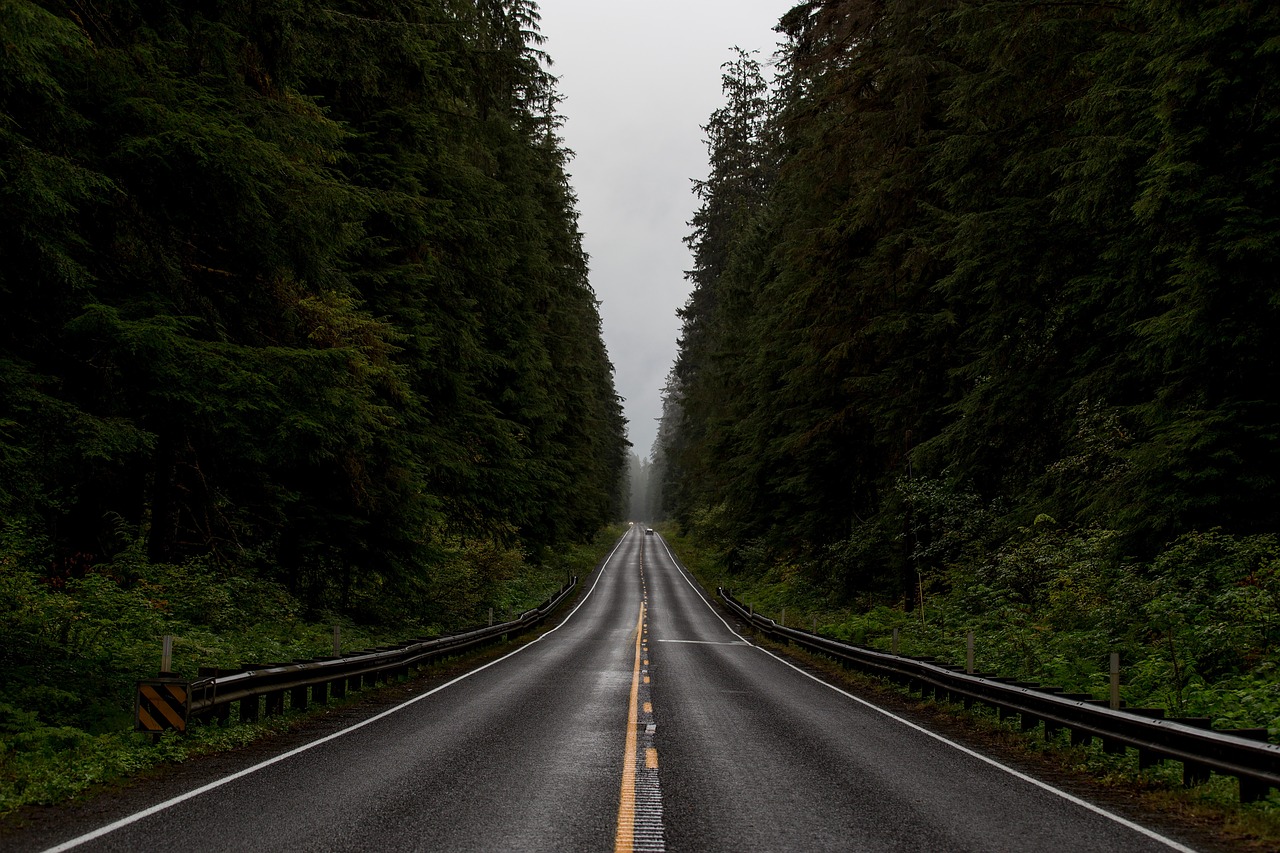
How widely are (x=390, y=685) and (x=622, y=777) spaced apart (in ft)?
28.2

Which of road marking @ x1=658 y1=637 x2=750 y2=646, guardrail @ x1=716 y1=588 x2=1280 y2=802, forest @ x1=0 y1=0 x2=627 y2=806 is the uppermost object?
forest @ x1=0 y1=0 x2=627 y2=806

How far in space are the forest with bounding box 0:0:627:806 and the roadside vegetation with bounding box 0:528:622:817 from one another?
0.15ft

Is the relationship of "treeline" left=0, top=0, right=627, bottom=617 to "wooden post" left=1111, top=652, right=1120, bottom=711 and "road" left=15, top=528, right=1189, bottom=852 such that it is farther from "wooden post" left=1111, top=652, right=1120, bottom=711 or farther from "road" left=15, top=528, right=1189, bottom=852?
"wooden post" left=1111, top=652, right=1120, bottom=711

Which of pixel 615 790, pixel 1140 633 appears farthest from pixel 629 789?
pixel 1140 633

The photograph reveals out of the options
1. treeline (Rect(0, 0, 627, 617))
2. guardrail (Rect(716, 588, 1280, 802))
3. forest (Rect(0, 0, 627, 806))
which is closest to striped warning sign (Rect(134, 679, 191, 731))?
forest (Rect(0, 0, 627, 806))

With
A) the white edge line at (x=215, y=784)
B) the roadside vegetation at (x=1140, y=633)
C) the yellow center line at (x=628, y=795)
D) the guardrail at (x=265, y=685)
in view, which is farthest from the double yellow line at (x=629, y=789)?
the roadside vegetation at (x=1140, y=633)

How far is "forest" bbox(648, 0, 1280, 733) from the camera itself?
1049 cm

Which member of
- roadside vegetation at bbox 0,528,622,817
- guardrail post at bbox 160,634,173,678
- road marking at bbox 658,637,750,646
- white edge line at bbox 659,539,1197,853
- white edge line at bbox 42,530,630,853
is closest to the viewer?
white edge line at bbox 42,530,630,853

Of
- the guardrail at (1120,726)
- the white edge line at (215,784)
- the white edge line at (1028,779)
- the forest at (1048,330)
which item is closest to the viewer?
the white edge line at (215,784)

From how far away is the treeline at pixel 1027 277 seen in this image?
10.7m

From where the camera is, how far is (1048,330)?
51.8 feet

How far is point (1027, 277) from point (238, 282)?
47.2 feet

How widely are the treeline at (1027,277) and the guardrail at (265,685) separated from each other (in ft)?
40.5

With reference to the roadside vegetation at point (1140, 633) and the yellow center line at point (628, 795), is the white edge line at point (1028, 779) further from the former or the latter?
the yellow center line at point (628, 795)
